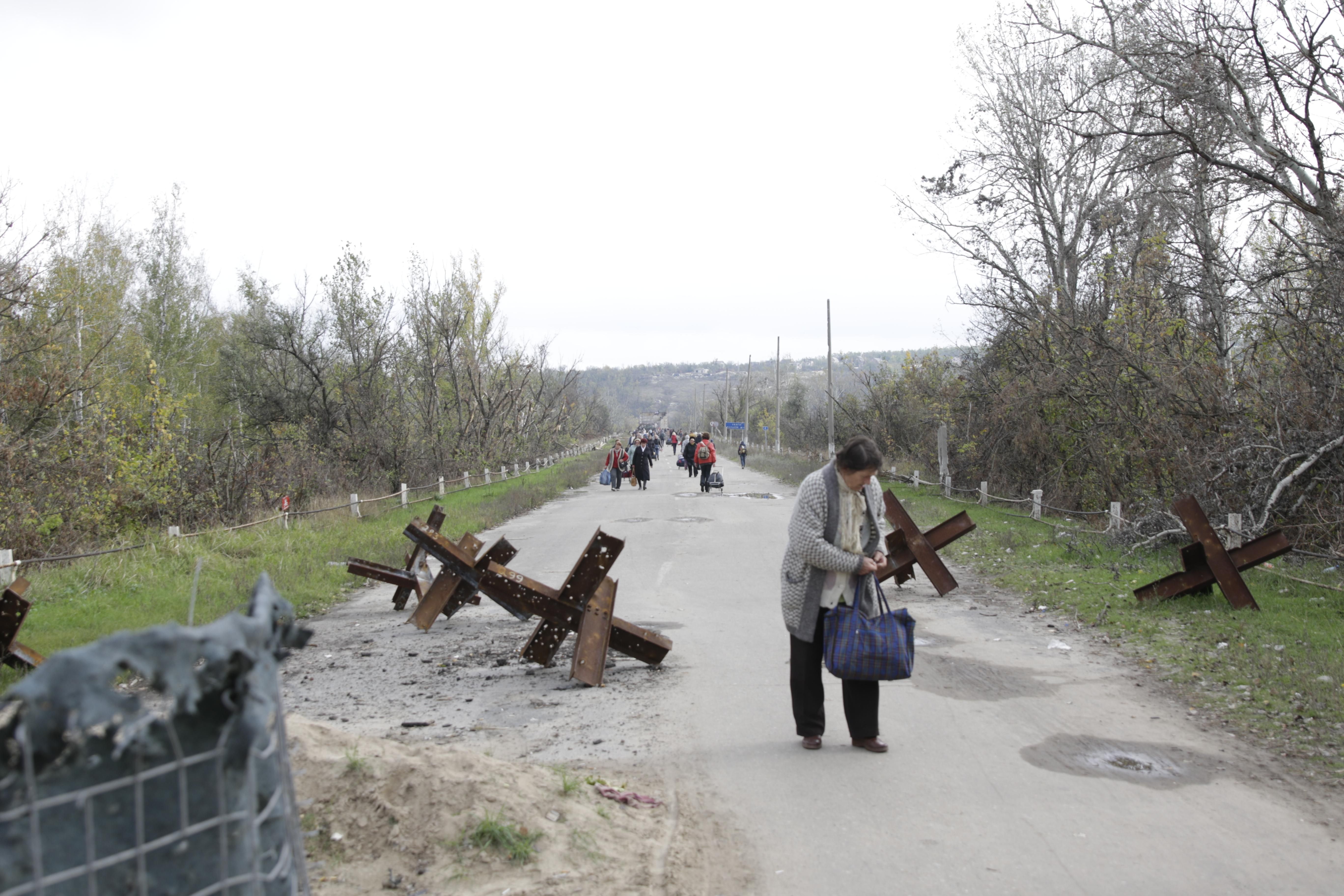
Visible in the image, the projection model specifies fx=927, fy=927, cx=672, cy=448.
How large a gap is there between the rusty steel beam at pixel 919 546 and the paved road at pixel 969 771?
124 centimetres

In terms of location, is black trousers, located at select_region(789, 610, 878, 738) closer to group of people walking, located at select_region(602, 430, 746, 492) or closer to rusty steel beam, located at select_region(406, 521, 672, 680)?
rusty steel beam, located at select_region(406, 521, 672, 680)


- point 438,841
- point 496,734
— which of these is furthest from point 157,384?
point 438,841

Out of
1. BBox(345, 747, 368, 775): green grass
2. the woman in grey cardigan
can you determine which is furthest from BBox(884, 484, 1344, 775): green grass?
BBox(345, 747, 368, 775): green grass

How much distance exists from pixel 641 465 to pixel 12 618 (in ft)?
79.8

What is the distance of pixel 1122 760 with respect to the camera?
5.21 m

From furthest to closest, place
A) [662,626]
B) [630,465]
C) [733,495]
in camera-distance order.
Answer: [630,465], [733,495], [662,626]

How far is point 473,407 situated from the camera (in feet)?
125

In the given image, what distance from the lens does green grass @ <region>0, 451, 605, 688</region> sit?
9.05 m

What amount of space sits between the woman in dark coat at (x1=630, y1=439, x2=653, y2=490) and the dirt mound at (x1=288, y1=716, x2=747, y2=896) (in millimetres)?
25419

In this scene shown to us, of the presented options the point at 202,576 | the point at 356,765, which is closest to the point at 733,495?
the point at 202,576

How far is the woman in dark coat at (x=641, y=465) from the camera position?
3011cm

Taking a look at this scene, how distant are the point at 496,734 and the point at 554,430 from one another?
47.8 m

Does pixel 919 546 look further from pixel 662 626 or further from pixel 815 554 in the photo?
pixel 815 554

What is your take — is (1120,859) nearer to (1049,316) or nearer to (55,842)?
(55,842)
